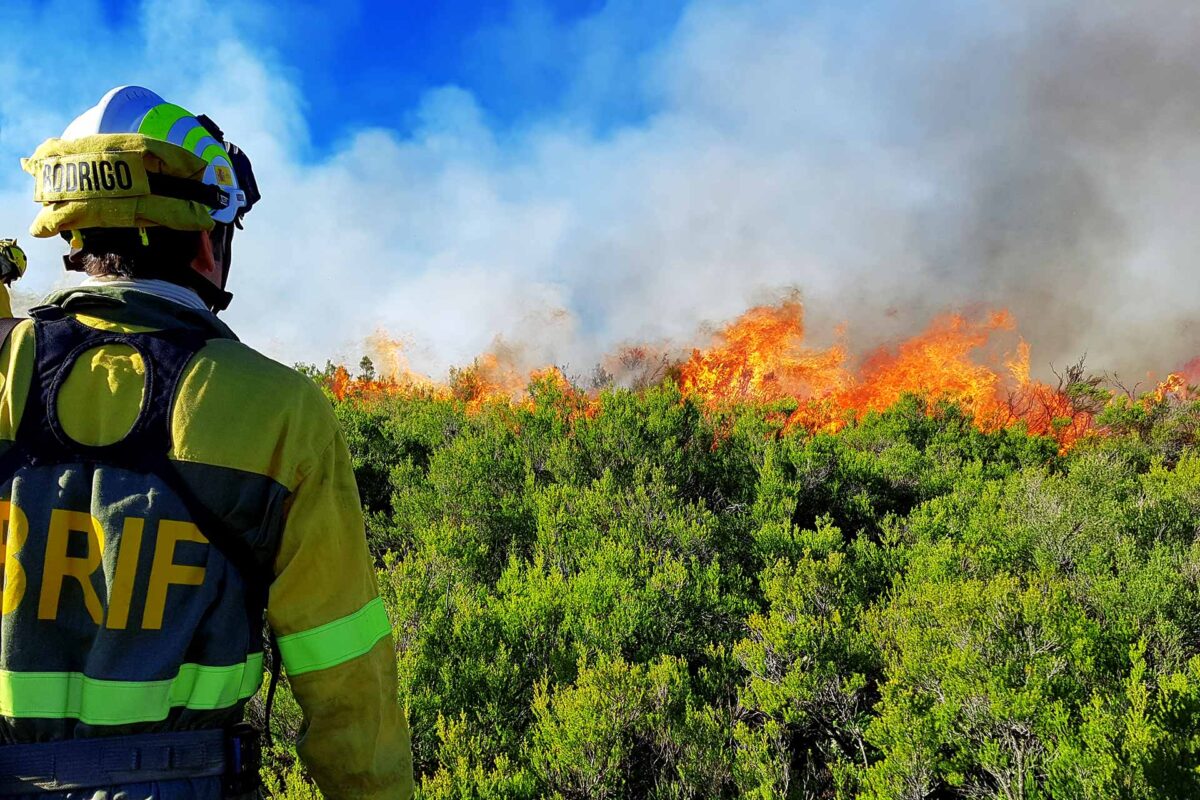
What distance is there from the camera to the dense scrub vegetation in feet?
17.0

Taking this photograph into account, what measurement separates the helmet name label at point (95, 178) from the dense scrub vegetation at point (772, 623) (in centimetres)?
435

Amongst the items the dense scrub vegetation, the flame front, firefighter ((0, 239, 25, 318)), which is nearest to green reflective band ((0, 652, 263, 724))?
firefighter ((0, 239, 25, 318))

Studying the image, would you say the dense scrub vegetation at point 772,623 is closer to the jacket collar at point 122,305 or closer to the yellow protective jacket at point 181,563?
the yellow protective jacket at point 181,563

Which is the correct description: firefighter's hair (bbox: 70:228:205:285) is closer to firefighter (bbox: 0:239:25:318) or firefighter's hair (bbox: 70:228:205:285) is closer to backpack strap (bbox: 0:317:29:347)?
backpack strap (bbox: 0:317:29:347)

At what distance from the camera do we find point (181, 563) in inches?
51.6

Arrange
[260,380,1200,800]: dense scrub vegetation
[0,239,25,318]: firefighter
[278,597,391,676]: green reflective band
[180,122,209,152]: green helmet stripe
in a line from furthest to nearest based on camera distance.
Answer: [260,380,1200,800]: dense scrub vegetation
[0,239,25,318]: firefighter
[180,122,209,152]: green helmet stripe
[278,597,391,676]: green reflective band

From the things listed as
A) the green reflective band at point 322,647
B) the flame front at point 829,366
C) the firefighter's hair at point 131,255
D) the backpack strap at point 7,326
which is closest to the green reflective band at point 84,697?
the green reflective band at point 322,647

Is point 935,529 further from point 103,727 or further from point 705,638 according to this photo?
point 103,727

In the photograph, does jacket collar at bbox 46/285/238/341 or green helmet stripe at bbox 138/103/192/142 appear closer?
jacket collar at bbox 46/285/238/341

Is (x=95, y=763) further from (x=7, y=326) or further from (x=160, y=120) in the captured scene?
(x=160, y=120)

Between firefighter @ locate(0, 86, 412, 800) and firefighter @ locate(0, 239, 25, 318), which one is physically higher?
firefighter @ locate(0, 239, 25, 318)

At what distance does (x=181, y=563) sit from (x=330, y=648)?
1.05 ft

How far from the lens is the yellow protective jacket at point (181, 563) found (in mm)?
1278

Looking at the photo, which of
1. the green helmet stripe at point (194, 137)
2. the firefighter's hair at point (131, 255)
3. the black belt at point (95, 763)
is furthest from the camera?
the green helmet stripe at point (194, 137)
